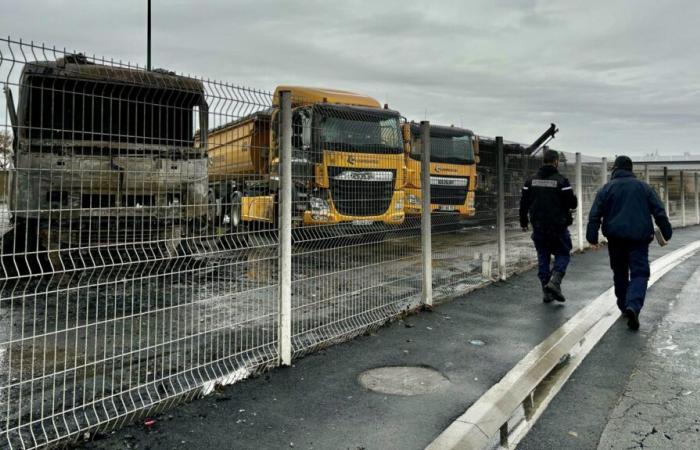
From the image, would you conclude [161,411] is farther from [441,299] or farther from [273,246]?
[441,299]

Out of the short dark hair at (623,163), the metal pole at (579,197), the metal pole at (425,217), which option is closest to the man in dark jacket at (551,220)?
the short dark hair at (623,163)

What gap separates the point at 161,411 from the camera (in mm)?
3631

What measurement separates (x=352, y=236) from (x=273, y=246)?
→ 48.5 inches

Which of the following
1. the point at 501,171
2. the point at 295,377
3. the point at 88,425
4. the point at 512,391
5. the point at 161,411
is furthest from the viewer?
the point at 501,171

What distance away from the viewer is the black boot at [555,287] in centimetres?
704

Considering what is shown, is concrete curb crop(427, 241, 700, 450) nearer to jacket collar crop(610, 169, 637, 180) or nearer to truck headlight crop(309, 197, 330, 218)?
jacket collar crop(610, 169, 637, 180)

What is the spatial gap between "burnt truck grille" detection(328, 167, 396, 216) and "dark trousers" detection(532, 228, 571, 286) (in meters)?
2.27

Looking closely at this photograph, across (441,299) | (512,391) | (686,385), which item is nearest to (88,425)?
(512,391)

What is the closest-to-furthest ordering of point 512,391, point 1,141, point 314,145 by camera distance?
point 1,141
point 512,391
point 314,145

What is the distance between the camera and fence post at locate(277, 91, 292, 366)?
4.50m

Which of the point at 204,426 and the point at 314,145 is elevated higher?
the point at 314,145

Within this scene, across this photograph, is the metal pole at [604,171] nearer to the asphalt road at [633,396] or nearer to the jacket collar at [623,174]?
the jacket collar at [623,174]

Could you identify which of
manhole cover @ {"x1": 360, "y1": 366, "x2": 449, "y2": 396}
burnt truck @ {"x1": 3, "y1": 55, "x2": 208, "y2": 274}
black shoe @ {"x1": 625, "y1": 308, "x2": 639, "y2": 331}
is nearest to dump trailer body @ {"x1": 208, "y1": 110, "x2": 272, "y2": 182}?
burnt truck @ {"x1": 3, "y1": 55, "x2": 208, "y2": 274}

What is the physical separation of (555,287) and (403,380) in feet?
11.7
